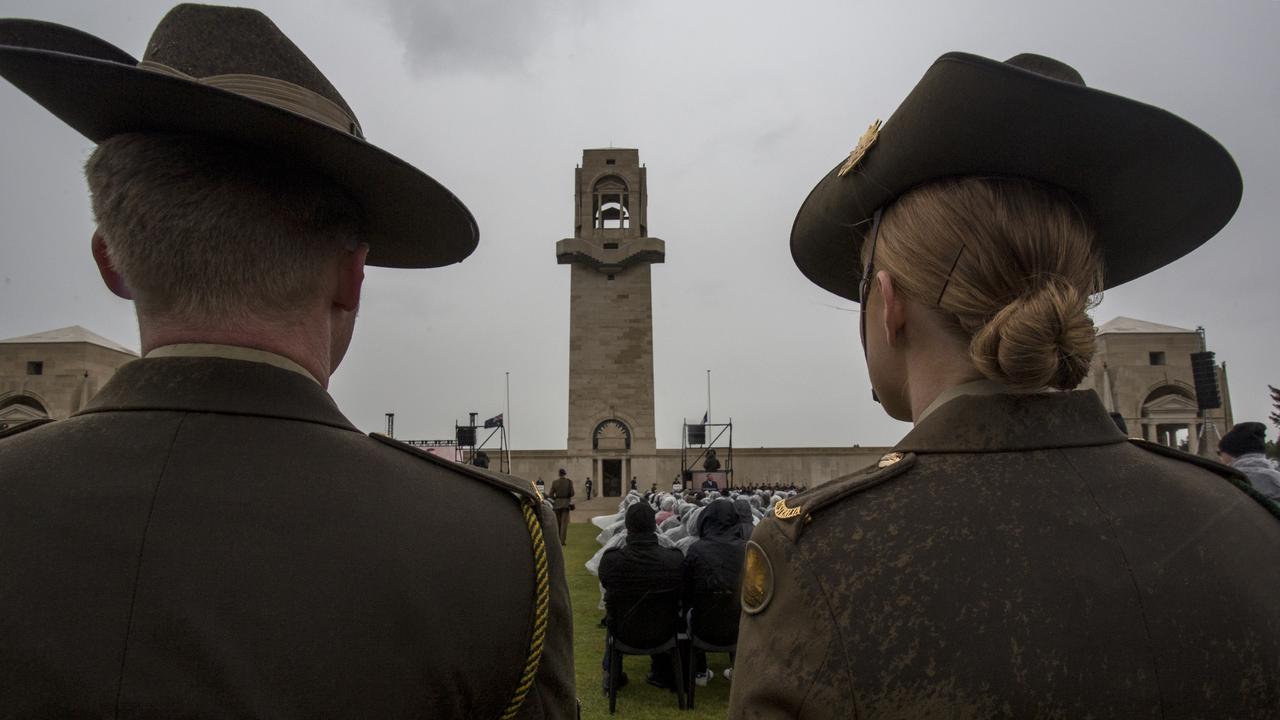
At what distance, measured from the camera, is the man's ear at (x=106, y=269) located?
1398 millimetres

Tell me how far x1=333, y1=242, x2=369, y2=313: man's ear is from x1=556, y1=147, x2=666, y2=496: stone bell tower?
35.5 metres

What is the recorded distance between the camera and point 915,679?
1.18 m

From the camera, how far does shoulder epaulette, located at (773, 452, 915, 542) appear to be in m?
1.31

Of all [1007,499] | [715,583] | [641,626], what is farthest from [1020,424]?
[641,626]

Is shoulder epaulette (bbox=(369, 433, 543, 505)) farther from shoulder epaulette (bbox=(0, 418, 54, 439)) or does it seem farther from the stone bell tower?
the stone bell tower

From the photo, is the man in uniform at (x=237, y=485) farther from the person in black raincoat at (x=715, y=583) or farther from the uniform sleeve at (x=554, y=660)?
the person in black raincoat at (x=715, y=583)

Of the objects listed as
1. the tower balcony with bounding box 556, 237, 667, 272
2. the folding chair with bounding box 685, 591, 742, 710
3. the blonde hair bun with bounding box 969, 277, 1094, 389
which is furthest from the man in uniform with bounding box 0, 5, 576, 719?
the tower balcony with bounding box 556, 237, 667, 272

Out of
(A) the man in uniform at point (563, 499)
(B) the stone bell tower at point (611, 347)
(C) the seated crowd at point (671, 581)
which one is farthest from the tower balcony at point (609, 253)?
(C) the seated crowd at point (671, 581)

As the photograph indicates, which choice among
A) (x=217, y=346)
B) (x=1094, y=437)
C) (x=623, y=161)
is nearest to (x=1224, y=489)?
(x=1094, y=437)

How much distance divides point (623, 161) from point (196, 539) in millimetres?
43484

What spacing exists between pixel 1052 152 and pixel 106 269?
175 centimetres

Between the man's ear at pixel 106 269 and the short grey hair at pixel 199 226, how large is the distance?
47 millimetres

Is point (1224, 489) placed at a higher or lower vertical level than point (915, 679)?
higher

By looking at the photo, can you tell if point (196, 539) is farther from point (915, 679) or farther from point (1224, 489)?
point (1224, 489)
